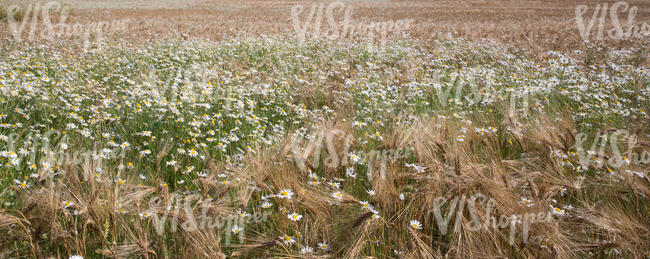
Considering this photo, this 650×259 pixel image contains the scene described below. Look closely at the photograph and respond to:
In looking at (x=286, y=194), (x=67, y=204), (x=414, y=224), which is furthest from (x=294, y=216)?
(x=67, y=204)

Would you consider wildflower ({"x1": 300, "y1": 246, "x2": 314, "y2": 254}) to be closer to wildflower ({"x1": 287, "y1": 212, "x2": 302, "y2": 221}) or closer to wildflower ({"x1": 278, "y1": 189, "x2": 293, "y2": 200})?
wildflower ({"x1": 287, "y1": 212, "x2": 302, "y2": 221})

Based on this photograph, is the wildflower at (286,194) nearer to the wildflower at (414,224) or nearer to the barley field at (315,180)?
the barley field at (315,180)

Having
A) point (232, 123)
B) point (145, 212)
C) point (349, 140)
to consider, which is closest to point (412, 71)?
point (232, 123)

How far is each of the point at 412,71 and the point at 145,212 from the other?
5485 millimetres

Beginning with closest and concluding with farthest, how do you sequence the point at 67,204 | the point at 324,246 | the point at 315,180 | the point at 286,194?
the point at 67,204 < the point at 324,246 < the point at 286,194 < the point at 315,180

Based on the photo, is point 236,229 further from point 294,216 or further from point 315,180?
point 315,180

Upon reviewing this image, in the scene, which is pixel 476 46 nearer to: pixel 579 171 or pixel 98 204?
pixel 579 171

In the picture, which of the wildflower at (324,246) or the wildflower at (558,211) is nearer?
the wildflower at (324,246)

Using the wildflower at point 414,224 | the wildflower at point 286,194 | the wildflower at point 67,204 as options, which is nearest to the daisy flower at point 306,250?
the wildflower at point 286,194

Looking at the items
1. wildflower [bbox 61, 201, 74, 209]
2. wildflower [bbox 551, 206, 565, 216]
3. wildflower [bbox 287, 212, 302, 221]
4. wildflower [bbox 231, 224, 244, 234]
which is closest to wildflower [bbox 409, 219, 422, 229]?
wildflower [bbox 287, 212, 302, 221]

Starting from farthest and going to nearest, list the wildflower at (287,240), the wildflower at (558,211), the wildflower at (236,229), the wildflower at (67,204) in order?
the wildflower at (558,211), the wildflower at (236,229), the wildflower at (287,240), the wildflower at (67,204)

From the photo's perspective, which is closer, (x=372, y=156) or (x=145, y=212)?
Result: (x=145, y=212)

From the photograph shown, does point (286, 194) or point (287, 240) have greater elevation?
point (286, 194)

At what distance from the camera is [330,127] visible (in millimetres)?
3148
